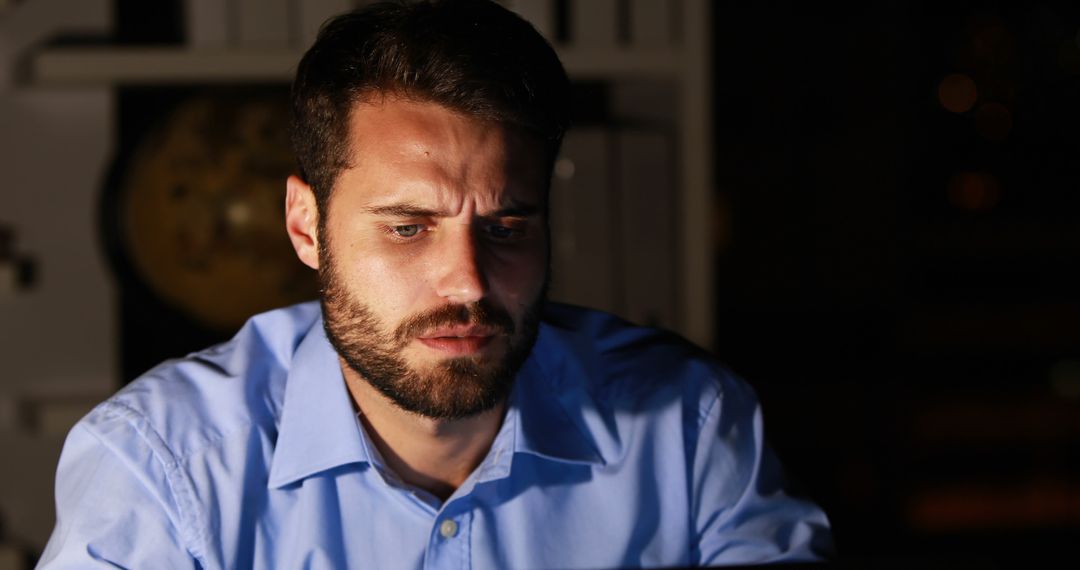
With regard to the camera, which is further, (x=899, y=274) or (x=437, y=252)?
(x=899, y=274)

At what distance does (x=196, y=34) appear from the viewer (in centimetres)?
228

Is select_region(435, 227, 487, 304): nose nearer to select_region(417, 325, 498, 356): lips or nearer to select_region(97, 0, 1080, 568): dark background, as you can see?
select_region(417, 325, 498, 356): lips

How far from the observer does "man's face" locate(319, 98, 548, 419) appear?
1.13 metres

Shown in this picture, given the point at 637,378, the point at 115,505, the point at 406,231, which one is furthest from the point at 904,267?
the point at 115,505

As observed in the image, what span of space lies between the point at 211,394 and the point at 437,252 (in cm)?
33

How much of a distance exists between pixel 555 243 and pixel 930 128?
75.0 inches

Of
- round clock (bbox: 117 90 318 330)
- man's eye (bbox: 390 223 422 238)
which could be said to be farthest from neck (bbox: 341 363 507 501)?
round clock (bbox: 117 90 318 330)

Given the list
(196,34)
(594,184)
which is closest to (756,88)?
(594,184)

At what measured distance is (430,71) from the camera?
115 cm

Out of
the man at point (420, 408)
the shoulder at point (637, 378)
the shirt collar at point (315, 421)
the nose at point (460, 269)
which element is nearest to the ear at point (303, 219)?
the man at point (420, 408)

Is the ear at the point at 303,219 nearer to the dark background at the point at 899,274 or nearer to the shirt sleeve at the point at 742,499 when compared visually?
the shirt sleeve at the point at 742,499

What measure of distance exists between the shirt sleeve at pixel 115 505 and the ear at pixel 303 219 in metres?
0.28

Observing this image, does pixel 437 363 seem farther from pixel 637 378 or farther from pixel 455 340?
pixel 637 378

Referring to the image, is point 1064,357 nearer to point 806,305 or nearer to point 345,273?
point 806,305
